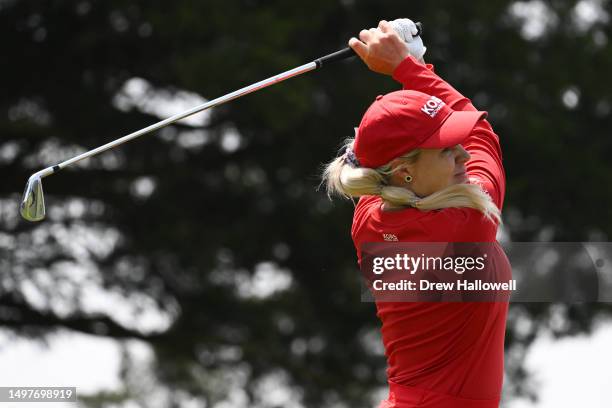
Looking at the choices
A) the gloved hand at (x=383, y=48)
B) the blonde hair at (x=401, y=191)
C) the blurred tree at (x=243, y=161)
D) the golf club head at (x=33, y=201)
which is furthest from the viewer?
the blurred tree at (x=243, y=161)

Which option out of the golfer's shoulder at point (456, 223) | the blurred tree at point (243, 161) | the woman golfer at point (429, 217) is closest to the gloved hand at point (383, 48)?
the woman golfer at point (429, 217)

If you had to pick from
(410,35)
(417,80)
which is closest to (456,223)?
(417,80)

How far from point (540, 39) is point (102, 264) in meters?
5.04

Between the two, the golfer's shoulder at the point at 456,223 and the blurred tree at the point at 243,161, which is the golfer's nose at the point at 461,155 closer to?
the golfer's shoulder at the point at 456,223

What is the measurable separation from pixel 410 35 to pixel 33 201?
4.94 ft

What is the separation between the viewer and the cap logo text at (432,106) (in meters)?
2.64

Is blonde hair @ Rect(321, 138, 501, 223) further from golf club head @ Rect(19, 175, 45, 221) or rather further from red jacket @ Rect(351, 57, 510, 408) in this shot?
golf club head @ Rect(19, 175, 45, 221)

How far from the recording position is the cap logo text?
2637 millimetres

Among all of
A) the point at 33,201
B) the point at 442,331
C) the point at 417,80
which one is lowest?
the point at 442,331

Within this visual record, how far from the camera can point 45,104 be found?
10539 millimetres

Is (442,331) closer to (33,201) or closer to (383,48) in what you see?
(383,48)

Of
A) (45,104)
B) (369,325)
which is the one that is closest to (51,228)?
(45,104)

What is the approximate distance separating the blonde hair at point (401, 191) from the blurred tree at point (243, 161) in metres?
6.31

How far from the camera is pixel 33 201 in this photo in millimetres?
3957
